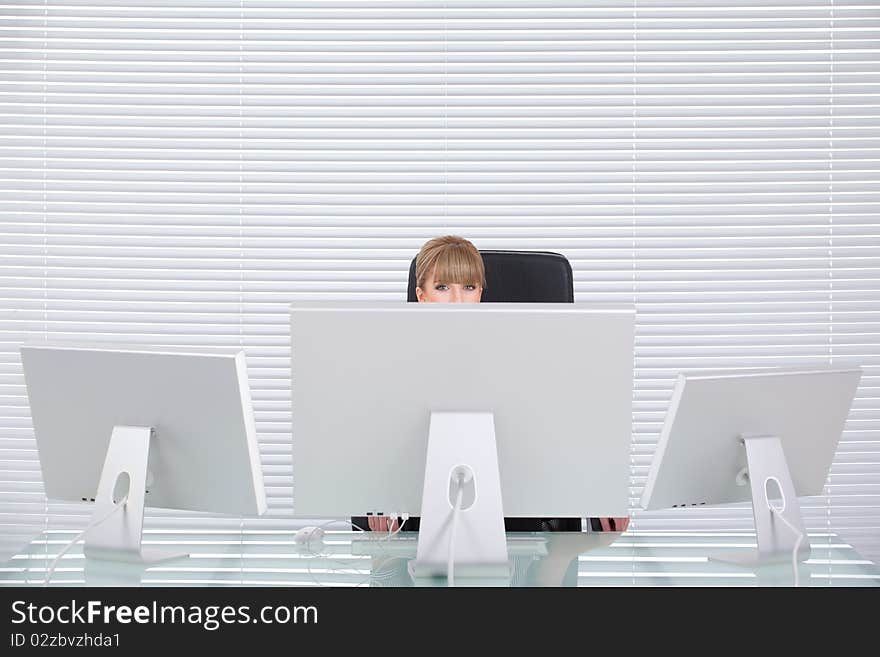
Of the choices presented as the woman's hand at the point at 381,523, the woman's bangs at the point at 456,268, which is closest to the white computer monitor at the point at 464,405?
the woman's hand at the point at 381,523

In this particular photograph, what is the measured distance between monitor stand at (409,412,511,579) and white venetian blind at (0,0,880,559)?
1.71 metres

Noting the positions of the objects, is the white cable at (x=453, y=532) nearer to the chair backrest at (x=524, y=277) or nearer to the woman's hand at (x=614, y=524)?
the woman's hand at (x=614, y=524)

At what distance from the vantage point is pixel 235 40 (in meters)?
3.14

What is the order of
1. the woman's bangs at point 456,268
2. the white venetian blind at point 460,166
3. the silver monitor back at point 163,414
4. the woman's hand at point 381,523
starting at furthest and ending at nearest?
the white venetian blind at point 460,166
the woman's bangs at point 456,268
the woman's hand at point 381,523
the silver monitor back at point 163,414

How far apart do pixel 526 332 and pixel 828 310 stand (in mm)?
2107

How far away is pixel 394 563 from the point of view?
63.0 inches

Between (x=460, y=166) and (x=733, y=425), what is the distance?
174cm

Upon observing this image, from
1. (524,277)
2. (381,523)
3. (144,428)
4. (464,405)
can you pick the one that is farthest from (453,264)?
(144,428)

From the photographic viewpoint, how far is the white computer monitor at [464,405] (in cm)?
144

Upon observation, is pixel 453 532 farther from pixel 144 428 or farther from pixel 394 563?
pixel 144 428

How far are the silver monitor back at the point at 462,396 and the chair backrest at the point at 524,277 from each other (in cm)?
86
